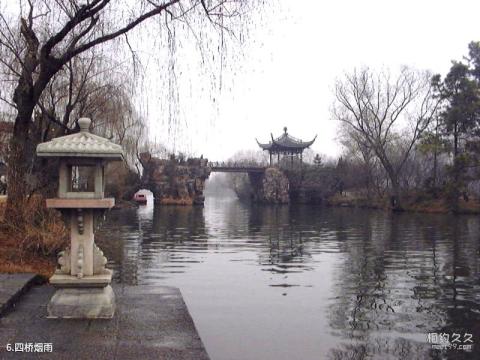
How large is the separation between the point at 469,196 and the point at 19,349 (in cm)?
3806

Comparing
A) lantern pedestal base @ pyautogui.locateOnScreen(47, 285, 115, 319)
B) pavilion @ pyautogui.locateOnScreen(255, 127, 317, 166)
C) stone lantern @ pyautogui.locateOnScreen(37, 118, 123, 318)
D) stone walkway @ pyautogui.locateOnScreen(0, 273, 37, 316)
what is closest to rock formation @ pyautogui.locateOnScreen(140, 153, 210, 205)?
pavilion @ pyautogui.locateOnScreen(255, 127, 317, 166)

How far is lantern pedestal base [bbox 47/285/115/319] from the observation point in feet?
18.1

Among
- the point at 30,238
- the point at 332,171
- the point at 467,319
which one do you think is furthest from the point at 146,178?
the point at 467,319

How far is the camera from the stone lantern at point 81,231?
552 centimetres

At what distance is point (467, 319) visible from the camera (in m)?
7.21

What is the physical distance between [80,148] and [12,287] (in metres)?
2.23

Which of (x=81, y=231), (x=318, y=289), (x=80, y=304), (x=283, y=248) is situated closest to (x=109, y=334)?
(x=80, y=304)

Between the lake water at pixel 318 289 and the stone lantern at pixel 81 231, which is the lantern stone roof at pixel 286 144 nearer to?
the lake water at pixel 318 289

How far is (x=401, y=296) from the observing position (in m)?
8.72

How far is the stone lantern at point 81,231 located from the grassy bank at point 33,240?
2569 millimetres

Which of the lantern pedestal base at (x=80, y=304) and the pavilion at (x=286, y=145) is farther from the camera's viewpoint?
the pavilion at (x=286, y=145)

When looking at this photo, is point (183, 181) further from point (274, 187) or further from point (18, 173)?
point (18, 173)

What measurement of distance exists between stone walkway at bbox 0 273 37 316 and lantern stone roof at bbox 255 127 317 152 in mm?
51910

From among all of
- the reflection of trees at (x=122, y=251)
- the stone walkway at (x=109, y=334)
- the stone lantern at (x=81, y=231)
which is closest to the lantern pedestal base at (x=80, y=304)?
the stone lantern at (x=81, y=231)
